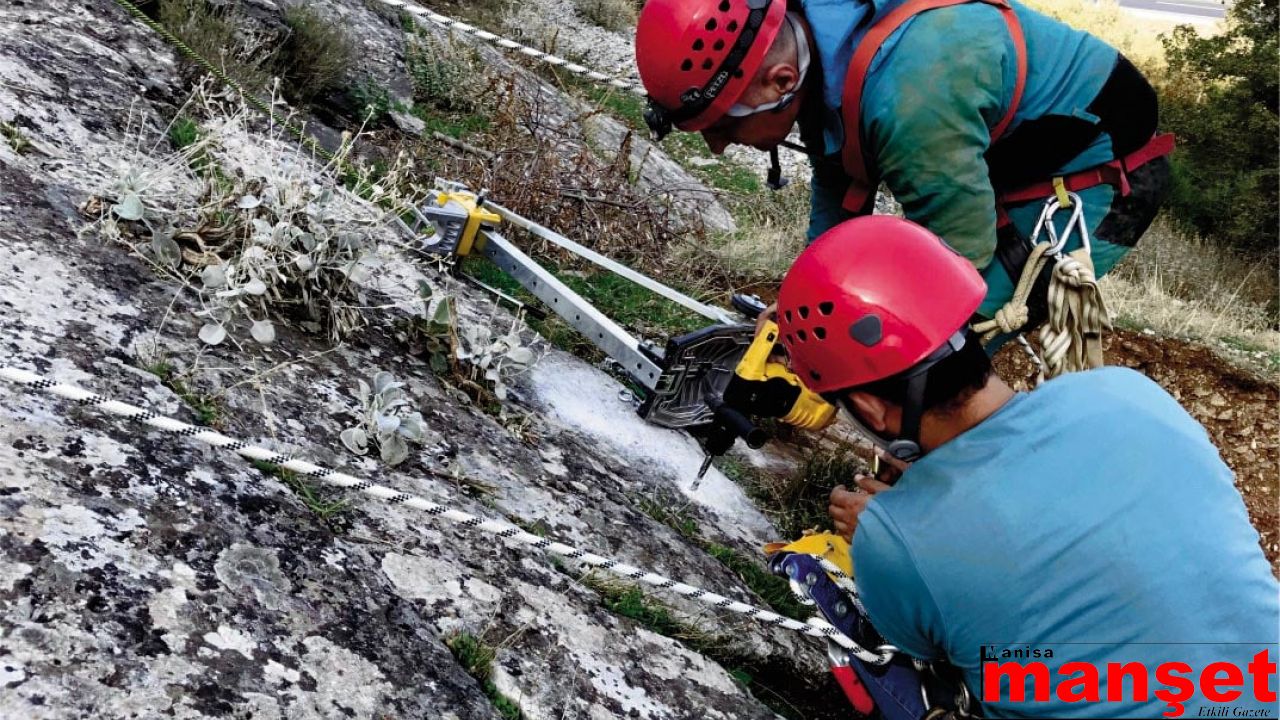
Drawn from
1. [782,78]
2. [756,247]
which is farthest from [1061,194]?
[756,247]

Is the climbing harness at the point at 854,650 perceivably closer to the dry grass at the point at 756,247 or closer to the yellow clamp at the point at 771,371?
the yellow clamp at the point at 771,371

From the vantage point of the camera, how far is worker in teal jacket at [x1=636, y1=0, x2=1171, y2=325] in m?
2.60

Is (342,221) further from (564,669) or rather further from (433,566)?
(564,669)

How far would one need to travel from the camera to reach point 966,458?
1982mm

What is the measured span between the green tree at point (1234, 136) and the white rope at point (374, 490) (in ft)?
37.6

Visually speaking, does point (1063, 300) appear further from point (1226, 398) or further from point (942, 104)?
point (1226, 398)

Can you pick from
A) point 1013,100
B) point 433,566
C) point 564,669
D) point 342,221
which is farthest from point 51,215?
point 1013,100

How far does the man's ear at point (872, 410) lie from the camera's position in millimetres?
2197

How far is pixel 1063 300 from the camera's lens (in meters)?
3.07

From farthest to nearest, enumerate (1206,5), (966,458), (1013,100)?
(1206,5), (1013,100), (966,458)

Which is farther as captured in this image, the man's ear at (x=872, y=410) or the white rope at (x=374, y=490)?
the man's ear at (x=872, y=410)

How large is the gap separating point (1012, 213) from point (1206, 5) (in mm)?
28648

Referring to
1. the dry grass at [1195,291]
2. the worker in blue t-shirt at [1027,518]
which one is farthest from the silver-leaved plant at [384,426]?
the dry grass at [1195,291]

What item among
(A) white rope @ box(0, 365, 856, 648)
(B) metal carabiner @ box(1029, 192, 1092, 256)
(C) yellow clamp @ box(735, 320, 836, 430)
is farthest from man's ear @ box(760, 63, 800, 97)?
(A) white rope @ box(0, 365, 856, 648)
